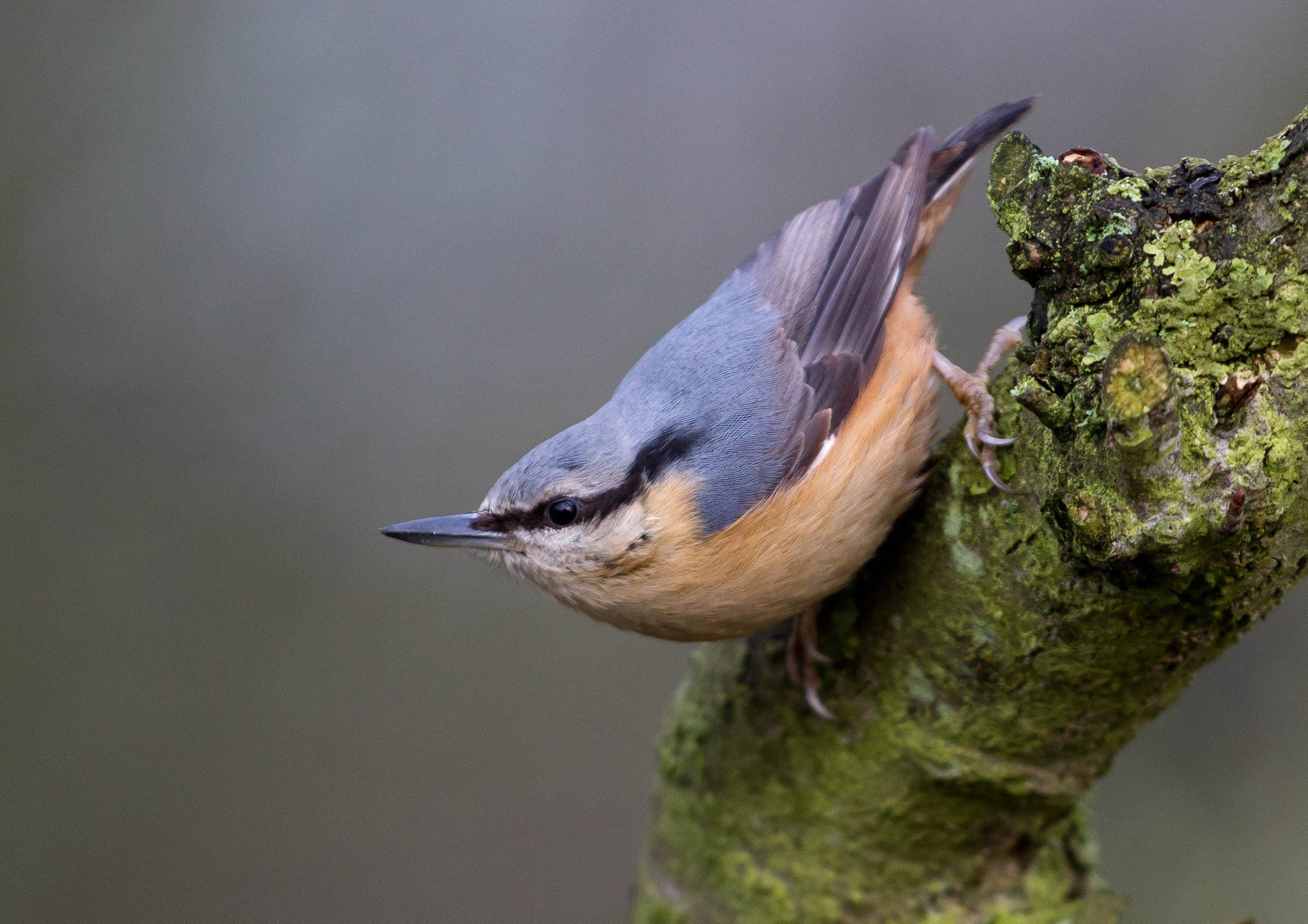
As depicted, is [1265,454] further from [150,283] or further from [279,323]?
[150,283]

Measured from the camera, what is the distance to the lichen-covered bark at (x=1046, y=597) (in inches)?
48.7

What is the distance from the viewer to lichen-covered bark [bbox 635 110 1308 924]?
48.7 inches

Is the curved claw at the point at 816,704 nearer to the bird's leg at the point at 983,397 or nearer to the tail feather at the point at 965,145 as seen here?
the bird's leg at the point at 983,397

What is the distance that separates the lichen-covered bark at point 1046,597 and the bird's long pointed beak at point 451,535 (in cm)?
66

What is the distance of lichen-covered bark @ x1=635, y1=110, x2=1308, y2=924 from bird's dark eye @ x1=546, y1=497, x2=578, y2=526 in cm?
56

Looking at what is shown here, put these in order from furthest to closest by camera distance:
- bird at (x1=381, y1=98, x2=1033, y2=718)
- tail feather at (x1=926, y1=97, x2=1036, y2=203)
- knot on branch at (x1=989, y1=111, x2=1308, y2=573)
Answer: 1. tail feather at (x1=926, y1=97, x2=1036, y2=203)
2. bird at (x1=381, y1=98, x2=1033, y2=718)
3. knot on branch at (x1=989, y1=111, x2=1308, y2=573)

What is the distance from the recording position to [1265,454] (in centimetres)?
121

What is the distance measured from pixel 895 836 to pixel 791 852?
0.73ft

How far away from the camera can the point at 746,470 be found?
194 cm

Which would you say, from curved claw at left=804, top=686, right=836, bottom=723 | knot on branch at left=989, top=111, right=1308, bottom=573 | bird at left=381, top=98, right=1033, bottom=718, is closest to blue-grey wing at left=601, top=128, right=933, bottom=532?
bird at left=381, top=98, right=1033, bottom=718

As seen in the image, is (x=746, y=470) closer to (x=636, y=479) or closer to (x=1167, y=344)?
(x=636, y=479)

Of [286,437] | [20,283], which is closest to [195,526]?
[286,437]

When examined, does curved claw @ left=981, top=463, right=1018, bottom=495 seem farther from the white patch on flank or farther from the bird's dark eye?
the bird's dark eye

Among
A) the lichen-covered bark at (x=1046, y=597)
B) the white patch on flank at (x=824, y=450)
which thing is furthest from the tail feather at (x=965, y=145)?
the lichen-covered bark at (x=1046, y=597)
